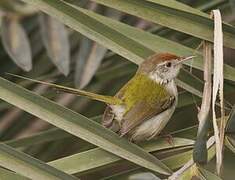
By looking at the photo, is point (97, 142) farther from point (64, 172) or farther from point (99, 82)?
point (99, 82)

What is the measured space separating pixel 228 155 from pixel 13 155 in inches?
85.5

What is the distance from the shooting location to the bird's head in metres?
3.13

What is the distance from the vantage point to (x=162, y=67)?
353cm

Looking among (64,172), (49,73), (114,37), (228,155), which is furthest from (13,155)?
(228,155)

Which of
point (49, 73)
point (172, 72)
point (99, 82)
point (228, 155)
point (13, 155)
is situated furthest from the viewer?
point (228, 155)

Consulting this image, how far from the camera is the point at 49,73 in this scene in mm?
3916

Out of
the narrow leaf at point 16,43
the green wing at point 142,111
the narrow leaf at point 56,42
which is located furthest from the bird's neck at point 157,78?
the narrow leaf at point 16,43

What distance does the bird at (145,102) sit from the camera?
3057 millimetres

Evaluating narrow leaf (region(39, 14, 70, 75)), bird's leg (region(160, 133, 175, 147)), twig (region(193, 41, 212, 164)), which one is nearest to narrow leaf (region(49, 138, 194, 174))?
bird's leg (region(160, 133, 175, 147))

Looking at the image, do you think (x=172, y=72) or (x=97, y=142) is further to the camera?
(x=172, y=72)

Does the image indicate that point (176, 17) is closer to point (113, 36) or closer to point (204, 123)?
point (113, 36)

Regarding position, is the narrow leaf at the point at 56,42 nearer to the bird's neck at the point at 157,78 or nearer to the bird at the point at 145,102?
the bird at the point at 145,102

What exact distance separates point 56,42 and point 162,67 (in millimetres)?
563

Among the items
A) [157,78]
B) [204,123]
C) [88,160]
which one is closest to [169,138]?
[88,160]
